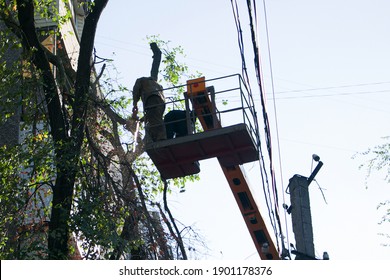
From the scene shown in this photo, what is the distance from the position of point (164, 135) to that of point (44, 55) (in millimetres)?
2635

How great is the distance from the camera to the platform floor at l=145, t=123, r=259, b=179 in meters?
16.4

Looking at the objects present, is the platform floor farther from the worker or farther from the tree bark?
the tree bark

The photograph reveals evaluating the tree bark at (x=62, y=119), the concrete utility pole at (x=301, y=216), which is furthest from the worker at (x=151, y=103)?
the concrete utility pole at (x=301, y=216)

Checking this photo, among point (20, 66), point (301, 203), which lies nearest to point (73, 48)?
point (20, 66)

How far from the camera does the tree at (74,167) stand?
14258 mm

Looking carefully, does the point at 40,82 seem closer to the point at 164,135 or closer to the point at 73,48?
the point at 164,135

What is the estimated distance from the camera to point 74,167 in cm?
1445

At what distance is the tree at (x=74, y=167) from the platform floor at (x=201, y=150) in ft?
2.04

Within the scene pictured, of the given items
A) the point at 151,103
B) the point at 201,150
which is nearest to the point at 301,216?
the point at 201,150

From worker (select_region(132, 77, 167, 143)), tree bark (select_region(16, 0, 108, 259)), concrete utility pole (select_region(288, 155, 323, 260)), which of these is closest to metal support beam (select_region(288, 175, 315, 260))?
concrete utility pole (select_region(288, 155, 323, 260))

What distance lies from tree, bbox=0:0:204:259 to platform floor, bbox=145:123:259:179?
24.5 inches

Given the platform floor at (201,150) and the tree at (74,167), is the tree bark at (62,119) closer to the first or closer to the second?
the tree at (74,167)

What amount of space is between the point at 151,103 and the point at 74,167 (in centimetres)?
307

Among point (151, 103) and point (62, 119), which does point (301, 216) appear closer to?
point (62, 119)
